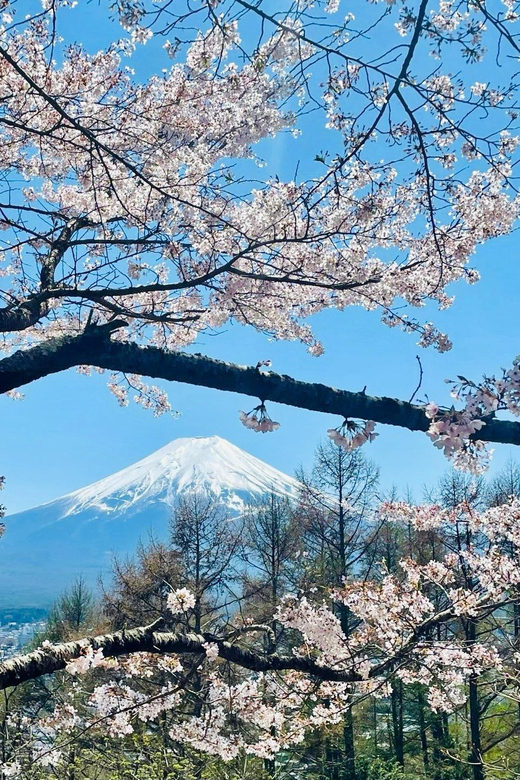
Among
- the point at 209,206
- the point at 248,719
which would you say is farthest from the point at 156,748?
the point at 209,206

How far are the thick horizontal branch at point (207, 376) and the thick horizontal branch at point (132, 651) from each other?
4.03 ft

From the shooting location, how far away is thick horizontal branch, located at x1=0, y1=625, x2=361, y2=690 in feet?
8.08

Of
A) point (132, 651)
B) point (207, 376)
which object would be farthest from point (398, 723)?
point (207, 376)

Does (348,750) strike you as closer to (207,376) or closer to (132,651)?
(132,651)

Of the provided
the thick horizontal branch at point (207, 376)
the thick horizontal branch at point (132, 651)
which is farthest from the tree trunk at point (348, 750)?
the thick horizontal branch at point (207, 376)

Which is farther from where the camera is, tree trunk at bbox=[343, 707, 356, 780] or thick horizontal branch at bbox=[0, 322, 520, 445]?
tree trunk at bbox=[343, 707, 356, 780]

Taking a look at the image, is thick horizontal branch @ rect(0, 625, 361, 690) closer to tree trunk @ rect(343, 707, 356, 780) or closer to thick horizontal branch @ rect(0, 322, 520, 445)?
thick horizontal branch @ rect(0, 322, 520, 445)

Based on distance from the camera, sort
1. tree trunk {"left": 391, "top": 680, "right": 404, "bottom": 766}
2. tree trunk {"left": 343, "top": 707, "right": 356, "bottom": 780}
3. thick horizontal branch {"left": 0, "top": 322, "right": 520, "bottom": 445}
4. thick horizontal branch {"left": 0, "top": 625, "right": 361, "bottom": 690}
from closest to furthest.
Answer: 1. thick horizontal branch {"left": 0, "top": 322, "right": 520, "bottom": 445}
2. thick horizontal branch {"left": 0, "top": 625, "right": 361, "bottom": 690}
3. tree trunk {"left": 343, "top": 707, "right": 356, "bottom": 780}
4. tree trunk {"left": 391, "top": 680, "right": 404, "bottom": 766}

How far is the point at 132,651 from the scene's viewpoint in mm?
2668

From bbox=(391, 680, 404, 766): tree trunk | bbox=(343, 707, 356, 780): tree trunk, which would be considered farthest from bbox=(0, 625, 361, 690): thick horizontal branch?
bbox=(391, 680, 404, 766): tree trunk

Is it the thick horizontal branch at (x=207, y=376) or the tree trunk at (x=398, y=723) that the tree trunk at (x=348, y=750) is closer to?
the tree trunk at (x=398, y=723)

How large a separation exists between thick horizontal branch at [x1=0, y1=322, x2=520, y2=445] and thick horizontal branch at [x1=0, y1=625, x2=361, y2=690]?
1227 millimetres

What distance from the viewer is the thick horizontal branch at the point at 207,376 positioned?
2.13 meters

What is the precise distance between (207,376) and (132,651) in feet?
4.58
